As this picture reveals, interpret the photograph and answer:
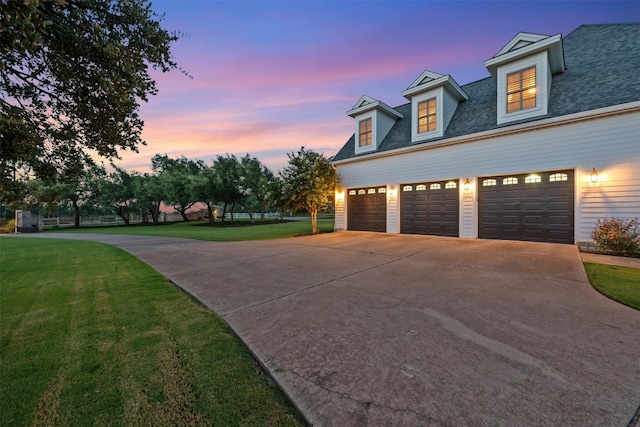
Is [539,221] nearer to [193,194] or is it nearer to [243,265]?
[243,265]

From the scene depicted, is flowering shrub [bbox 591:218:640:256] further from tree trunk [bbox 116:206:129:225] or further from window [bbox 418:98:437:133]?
tree trunk [bbox 116:206:129:225]

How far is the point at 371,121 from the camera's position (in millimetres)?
12641

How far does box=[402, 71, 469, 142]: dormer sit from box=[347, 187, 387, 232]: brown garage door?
9.99ft

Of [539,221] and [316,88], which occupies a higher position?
[316,88]

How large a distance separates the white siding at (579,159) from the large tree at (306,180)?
4.81 meters

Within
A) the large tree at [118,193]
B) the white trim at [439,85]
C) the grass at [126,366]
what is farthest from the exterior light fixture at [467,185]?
the large tree at [118,193]

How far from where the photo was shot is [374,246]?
27.9 ft

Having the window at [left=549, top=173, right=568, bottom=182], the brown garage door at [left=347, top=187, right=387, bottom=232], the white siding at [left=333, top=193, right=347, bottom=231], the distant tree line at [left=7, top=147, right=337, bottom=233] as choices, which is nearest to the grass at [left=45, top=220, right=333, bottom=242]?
the white siding at [left=333, top=193, right=347, bottom=231]

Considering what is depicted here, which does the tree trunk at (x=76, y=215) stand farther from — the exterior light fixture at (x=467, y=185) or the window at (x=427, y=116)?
the exterior light fixture at (x=467, y=185)

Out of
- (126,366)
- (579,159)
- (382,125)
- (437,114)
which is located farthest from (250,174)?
(126,366)

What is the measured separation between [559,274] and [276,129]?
17715 mm

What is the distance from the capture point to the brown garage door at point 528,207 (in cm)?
790

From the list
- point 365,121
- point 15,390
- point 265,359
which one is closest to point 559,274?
point 265,359

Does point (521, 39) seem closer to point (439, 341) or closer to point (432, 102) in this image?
point (432, 102)
